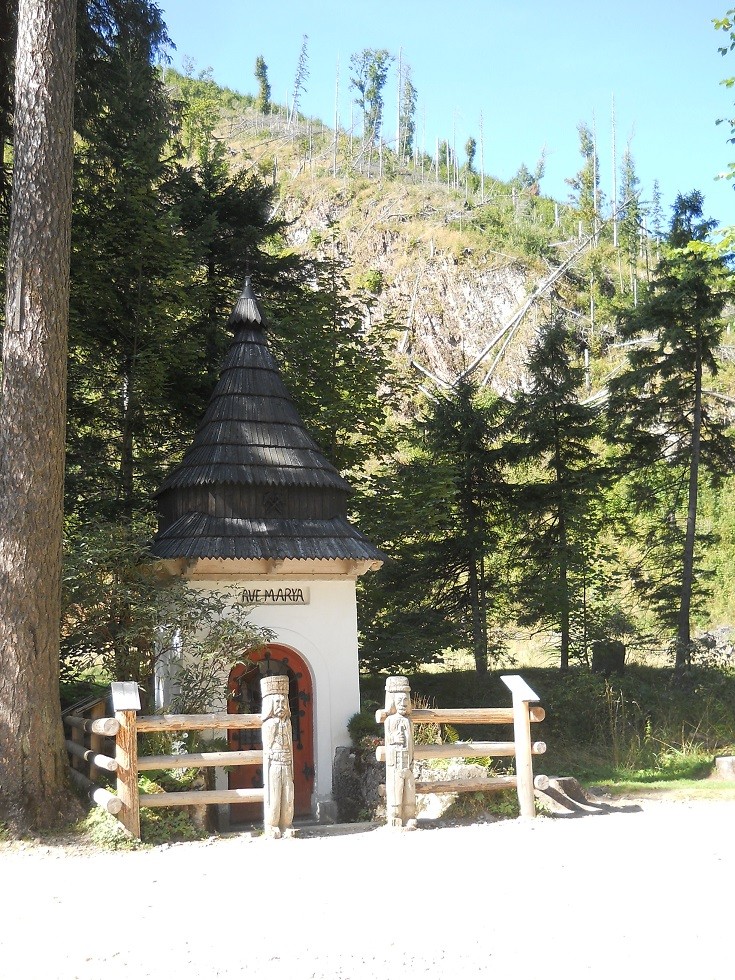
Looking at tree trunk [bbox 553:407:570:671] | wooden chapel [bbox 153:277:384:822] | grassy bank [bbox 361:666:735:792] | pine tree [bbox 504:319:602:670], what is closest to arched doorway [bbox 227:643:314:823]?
wooden chapel [bbox 153:277:384:822]

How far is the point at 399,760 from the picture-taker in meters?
9.70

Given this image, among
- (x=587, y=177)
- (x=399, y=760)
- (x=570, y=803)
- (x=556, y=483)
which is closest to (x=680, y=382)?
(x=556, y=483)

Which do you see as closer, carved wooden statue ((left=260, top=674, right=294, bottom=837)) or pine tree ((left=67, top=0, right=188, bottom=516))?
carved wooden statue ((left=260, top=674, right=294, bottom=837))

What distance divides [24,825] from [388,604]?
11.6 meters

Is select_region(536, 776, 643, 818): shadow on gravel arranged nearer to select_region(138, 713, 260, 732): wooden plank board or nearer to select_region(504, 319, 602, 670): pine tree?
select_region(138, 713, 260, 732): wooden plank board

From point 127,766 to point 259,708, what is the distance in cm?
395

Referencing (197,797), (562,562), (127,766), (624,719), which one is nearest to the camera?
(127,766)

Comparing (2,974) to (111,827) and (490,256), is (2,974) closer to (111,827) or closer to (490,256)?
(111,827)

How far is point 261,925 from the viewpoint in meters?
6.15

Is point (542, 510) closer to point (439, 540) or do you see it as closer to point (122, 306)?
point (439, 540)

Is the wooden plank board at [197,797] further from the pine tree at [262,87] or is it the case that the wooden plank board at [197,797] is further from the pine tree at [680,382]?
the pine tree at [262,87]

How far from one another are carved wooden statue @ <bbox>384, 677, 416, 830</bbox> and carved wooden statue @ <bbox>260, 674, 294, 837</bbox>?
1098mm

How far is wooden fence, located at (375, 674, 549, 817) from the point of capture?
1002cm

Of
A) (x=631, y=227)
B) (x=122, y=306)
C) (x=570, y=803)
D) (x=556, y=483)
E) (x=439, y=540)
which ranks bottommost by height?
(x=570, y=803)
